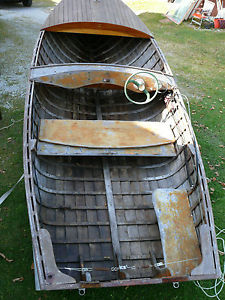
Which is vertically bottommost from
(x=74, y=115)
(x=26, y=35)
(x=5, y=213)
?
→ (x=5, y=213)

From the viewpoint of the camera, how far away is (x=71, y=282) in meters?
3.39

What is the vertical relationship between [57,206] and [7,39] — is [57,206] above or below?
below

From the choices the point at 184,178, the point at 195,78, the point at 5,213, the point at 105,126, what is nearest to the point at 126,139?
the point at 105,126

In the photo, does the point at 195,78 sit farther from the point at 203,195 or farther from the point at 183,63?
the point at 203,195

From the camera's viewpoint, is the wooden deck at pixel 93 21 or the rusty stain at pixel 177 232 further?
the wooden deck at pixel 93 21

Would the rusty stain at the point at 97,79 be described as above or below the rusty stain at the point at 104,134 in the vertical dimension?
above

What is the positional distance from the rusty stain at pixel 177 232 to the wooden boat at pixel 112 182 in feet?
0.05

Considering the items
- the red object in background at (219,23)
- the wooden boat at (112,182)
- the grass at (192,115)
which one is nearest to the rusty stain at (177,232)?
the wooden boat at (112,182)

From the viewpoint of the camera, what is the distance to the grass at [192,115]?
182 inches

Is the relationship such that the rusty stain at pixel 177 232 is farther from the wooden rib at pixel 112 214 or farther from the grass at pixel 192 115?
the grass at pixel 192 115

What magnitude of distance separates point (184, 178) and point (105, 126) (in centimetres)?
189

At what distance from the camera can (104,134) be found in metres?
5.52

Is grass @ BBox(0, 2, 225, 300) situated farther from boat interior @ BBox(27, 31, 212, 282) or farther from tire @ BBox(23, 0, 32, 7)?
tire @ BBox(23, 0, 32, 7)

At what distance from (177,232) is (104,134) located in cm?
234
